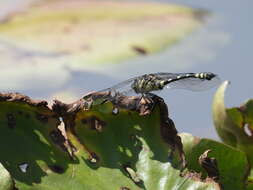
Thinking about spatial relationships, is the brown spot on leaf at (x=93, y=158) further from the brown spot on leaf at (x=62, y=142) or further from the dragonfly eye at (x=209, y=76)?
the dragonfly eye at (x=209, y=76)

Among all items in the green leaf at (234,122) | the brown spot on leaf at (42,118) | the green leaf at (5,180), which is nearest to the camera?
the green leaf at (5,180)

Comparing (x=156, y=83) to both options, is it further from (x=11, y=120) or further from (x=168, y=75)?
(x=11, y=120)

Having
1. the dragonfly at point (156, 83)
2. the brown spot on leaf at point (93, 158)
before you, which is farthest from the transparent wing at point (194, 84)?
the brown spot on leaf at point (93, 158)

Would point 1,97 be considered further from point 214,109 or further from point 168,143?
point 214,109

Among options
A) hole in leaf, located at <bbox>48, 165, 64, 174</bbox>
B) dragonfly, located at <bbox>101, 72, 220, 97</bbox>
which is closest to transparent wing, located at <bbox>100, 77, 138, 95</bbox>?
dragonfly, located at <bbox>101, 72, 220, 97</bbox>

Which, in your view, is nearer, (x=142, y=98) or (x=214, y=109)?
(x=142, y=98)

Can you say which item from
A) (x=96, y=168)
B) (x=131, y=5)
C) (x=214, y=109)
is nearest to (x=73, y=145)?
(x=96, y=168)
